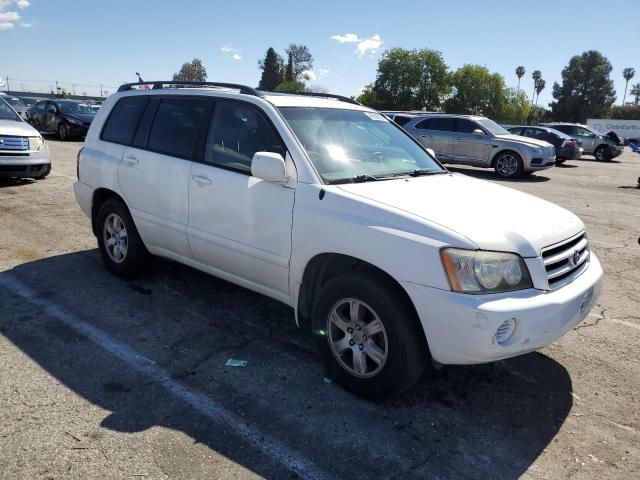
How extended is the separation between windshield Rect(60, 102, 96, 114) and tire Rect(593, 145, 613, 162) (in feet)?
77.2

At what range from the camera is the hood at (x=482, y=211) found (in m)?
3.03

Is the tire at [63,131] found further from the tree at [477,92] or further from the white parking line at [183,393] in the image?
the tree at [477,92]

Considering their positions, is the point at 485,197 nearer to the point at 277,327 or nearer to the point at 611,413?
the point at 611,413

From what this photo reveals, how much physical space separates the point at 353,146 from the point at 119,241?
8.65 feet

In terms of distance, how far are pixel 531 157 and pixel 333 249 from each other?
13.4m

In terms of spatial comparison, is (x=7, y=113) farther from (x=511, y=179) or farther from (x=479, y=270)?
(x=511, y=179)

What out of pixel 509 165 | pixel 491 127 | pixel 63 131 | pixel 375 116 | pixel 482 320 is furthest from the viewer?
pixel 63 131

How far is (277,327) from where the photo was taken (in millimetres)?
4371

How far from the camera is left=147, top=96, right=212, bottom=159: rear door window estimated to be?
4.44m

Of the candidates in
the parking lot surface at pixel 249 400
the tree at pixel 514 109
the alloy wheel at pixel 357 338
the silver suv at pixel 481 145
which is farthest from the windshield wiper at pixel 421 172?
the tree at pixel 514 109

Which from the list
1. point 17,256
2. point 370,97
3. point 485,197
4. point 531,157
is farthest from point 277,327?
point 370,97

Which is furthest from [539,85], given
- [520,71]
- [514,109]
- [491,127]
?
[491,127]

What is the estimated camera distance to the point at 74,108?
2083 cm

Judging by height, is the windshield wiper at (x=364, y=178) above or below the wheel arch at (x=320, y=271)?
above
